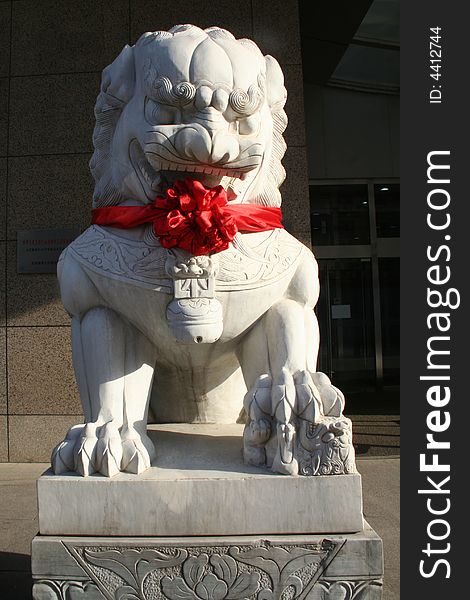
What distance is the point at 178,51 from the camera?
142 centimetres

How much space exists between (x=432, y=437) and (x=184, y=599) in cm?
86

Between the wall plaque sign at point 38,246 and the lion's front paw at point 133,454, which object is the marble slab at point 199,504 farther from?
the wall plaque sign at point 38,246

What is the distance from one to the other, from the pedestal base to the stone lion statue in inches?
6.4

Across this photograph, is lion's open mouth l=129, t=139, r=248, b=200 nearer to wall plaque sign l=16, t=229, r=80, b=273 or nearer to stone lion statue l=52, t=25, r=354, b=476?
stone lion statue l=52, t=25, r=354, b=476

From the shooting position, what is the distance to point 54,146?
4.20 metres

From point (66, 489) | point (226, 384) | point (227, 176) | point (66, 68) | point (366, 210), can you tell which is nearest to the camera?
point (66, 489)

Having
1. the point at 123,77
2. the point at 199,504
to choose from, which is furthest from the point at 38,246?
the point at 199,504

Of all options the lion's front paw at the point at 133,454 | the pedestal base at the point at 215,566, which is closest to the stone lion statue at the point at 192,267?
the lion's front paw at the point at 133,454

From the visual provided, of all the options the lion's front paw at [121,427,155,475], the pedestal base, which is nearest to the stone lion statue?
the lion's front paw at [121,427,155,475]

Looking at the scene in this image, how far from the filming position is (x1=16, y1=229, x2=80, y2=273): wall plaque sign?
4141 mm

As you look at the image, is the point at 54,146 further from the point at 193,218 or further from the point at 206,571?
the point at 206,571

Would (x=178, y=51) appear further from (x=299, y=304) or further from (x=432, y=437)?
(x=432, y=437)

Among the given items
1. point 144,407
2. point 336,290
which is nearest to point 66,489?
point 144,407

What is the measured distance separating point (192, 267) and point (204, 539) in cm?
62
